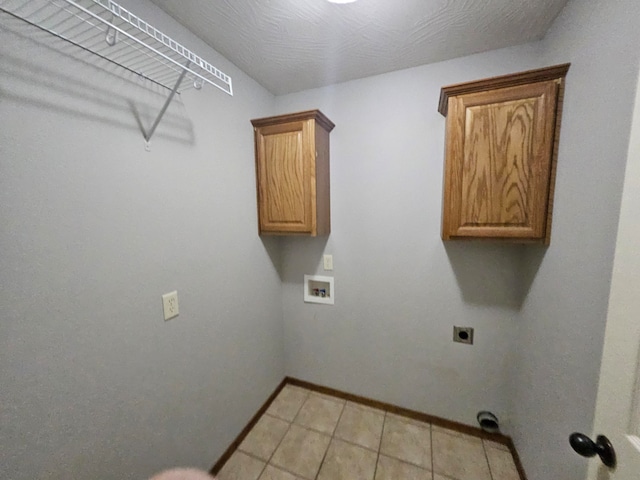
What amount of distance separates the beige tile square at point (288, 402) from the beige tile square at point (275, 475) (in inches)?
13.5

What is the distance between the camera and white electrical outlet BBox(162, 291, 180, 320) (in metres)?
1.11

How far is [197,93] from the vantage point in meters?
1.23

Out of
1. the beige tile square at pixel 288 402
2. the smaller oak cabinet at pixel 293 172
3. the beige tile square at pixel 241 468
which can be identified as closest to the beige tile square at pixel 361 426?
the beige tile square at pixel 288 402

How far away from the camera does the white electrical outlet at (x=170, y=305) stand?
111 centimetres

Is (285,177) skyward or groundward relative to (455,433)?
skyward

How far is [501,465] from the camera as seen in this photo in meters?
1.40

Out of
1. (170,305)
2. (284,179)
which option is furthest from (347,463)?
(284,179)

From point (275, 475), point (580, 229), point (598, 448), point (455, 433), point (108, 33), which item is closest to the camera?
point (598, 448)

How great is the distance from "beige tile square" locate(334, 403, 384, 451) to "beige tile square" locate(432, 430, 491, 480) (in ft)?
1.15

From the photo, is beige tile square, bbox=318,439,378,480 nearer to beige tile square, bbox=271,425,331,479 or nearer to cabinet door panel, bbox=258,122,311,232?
beige tile square, bbox=271,425,331,479

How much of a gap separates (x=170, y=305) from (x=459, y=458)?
1853 mm

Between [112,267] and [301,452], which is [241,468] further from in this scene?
[112,267]

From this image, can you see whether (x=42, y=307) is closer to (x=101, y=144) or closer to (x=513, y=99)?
(x=101, y=144)

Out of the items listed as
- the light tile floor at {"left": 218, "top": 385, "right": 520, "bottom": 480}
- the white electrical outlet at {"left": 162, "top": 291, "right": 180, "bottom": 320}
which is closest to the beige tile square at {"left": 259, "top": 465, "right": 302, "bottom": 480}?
the light tile floor at {"left": 218, "top": 385, "right": 520, "bottom": 480}
